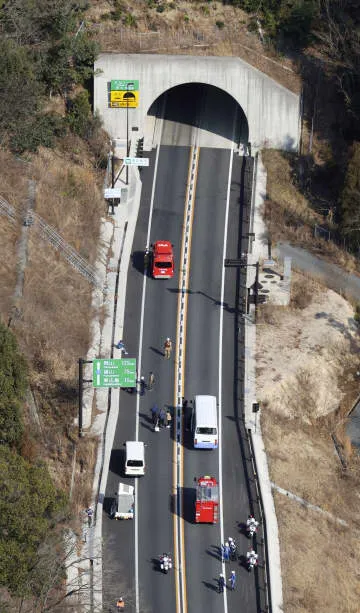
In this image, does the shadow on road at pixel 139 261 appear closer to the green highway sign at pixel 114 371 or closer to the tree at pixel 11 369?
the green highway sign at pixel 114 371

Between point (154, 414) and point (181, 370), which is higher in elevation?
point (181, 370)

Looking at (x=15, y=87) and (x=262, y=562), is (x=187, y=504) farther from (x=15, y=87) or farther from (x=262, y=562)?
(x=15, y=87)

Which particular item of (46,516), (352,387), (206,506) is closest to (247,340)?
(352,387)

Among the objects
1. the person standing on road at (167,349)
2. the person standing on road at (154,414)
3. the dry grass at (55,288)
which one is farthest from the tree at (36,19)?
the person standing on road at (154,414)

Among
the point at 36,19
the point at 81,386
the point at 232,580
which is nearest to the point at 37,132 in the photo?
the point at 36,19

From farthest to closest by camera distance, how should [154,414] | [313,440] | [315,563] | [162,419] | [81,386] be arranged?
[313,440], [154,414], [162,419], [81,386], [315,563]

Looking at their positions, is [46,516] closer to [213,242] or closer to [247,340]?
[247,340]
